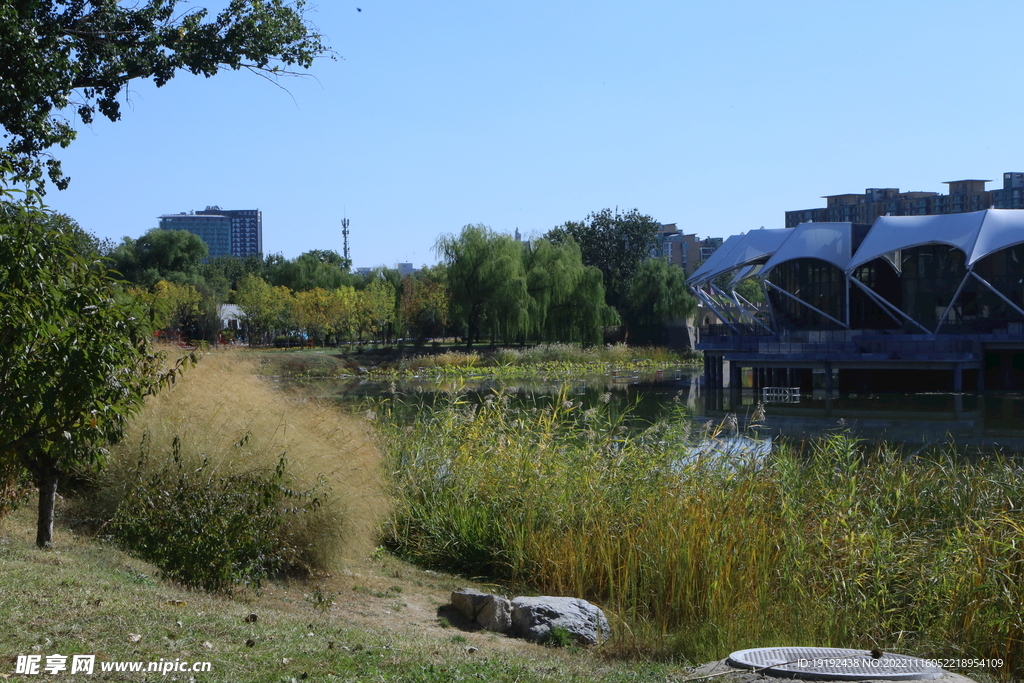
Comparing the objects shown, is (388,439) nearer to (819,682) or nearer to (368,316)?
(819,682)

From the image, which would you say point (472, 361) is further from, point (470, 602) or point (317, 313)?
point (470, 602)

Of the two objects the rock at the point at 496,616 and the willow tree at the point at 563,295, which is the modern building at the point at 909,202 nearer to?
the willow tree at the point at 563,295

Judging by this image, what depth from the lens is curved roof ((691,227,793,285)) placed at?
42.5 m

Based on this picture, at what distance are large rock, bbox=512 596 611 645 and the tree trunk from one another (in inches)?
118

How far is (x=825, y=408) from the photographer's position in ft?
93.6

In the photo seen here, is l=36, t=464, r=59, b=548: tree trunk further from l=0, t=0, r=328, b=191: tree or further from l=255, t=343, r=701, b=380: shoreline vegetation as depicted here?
l=255, t=343, r=701, b=380: shoreline vegetation

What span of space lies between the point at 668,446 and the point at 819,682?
16.1 feet

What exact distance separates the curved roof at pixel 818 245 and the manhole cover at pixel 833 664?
3751 centimetres

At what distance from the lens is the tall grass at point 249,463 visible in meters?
6.70

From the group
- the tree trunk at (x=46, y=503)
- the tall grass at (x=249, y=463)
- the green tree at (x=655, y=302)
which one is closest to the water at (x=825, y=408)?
the tall grass at (x=249, y=463)

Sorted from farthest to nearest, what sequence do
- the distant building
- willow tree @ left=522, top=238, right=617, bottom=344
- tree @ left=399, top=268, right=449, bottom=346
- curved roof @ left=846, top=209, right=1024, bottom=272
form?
the distant building
tree @ left=399, top=268, right=449, bottom=346
willow tree @ left=522, top=238, right=617, bottom=344
curved roof @ left=846, top=209, right=1024, bottom=272

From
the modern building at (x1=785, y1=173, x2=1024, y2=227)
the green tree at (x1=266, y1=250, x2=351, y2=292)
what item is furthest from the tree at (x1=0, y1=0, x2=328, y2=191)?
the modern building at (x1=785, y1=173, x2=1024, y2=227)

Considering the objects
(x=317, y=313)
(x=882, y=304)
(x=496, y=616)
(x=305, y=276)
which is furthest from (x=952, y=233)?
(x=305, y=276)

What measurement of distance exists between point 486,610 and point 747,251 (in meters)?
38.9
